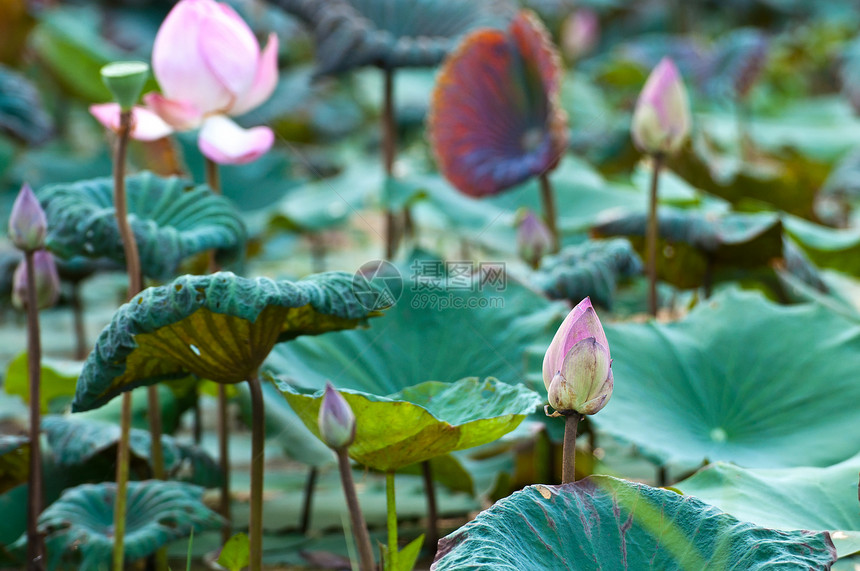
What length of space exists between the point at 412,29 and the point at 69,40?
164 cm

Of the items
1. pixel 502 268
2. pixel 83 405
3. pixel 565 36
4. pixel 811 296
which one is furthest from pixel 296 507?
pixel 565 36

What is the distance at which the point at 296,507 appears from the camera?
1540mm

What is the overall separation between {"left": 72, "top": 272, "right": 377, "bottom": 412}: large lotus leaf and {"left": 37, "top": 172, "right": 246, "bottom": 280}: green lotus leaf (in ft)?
0.54

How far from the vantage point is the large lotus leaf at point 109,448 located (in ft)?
3.91

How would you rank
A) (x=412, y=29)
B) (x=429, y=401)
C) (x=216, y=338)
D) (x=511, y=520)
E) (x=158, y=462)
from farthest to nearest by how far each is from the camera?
(x=412, y=29)
(x=158, y=462)
(x=429, y=401)
(x=216, y=338)
(x=511, y=520)

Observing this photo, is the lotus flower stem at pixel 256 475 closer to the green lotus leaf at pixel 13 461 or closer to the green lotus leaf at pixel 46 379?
the green lotus leaf at pixel 13 461

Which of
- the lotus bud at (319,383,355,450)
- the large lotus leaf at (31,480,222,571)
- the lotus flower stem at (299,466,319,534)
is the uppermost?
the lotus bud at (319,383,355,450)

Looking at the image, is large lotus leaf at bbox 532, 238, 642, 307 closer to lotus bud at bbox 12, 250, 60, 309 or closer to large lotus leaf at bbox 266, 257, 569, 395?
large lotus leaf at bbox 266, 257, 569, 395

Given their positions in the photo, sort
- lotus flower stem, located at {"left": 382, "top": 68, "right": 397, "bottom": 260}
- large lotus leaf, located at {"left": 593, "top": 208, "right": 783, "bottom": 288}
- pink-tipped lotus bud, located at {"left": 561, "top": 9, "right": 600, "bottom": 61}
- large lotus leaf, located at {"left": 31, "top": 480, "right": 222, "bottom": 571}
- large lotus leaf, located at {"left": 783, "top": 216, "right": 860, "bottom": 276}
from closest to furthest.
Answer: large lotus leaf, located at {"left": 31, "top": 480, "right": 222, "bottom": 571} → large lotus leaf, located at {"left": 593, "top": 208, "right": 783, "bottom": 288} → large lotus leaf, located at {"left": 783, "top": 216, "right": 860, "bottom": 276} → lotus flower stem, located at {"left": 382, "top": 68, "right": 397, "bottom": 260} → pink-tipped lotus bud, located at {"left": 561, "top": 9, "right": 600, "bottom": 61}

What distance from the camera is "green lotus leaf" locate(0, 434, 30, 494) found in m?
1.12

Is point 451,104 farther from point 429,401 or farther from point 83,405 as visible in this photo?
point 83,405

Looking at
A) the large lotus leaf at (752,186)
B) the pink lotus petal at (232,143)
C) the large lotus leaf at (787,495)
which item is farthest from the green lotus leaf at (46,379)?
the large lotus leaf at (752,186)

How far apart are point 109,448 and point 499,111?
102cm

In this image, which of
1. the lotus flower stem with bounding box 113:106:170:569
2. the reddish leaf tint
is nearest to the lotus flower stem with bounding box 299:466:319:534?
the lotus flower stem with bounding box 113:106:170:569
